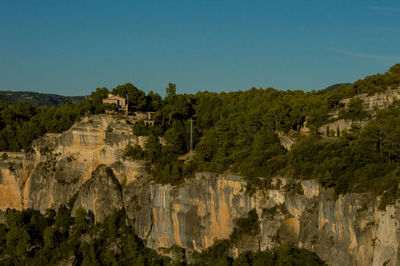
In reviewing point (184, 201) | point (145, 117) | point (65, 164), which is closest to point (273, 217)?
point (184, 201)

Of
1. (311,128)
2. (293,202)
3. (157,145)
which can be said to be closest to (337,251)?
(293,202)

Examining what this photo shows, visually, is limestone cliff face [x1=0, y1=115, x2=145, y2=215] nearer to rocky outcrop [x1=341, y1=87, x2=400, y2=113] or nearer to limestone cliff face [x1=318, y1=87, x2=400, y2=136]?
limestone cliff face [x1=318, y1=87, x2=400, y2=136]

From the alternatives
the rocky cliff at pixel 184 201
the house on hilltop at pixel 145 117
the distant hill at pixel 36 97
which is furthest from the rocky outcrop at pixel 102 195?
the distant hill at pixel 36 97

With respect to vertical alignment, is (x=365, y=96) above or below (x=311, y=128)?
above

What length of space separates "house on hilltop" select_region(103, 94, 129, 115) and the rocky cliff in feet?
19.4

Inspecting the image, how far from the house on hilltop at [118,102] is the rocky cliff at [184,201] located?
5919mm

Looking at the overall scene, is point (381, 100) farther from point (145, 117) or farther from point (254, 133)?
point (145, 117)

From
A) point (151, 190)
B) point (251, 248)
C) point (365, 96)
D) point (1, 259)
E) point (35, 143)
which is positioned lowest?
point (1, 259)

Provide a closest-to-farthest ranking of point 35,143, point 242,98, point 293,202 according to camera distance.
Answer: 1. point 293,202
2. point 35,143
3. point 242,98

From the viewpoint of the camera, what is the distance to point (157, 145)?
190 feet

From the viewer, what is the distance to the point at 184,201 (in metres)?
51.7

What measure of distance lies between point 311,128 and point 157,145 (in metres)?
17.3

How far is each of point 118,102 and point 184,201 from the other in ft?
66.3

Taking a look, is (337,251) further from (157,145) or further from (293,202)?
(157,145)
